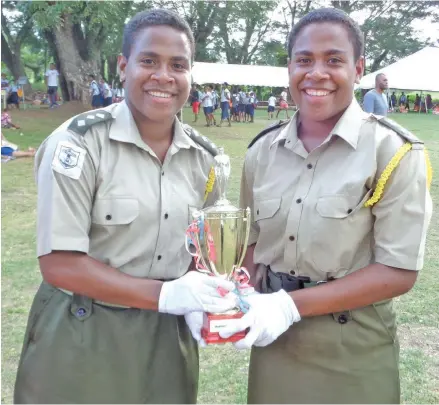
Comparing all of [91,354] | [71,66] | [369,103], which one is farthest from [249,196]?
[71,66]

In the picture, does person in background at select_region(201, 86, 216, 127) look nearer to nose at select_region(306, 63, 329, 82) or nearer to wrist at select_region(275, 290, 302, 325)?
nose at select_region(306, 63, 329, 82)

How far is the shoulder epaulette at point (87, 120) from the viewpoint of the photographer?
1908mm


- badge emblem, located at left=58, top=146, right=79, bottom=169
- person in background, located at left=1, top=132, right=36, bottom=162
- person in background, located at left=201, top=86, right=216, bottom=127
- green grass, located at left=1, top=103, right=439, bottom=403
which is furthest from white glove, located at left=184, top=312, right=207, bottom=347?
person in background, located at left=201, top=86, right=216, bottom=127

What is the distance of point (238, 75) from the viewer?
75.8 ft

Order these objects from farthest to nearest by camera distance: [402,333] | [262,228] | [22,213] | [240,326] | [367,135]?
[22,213]
[402,333]
[262,228]
[367,135]
[240,326]

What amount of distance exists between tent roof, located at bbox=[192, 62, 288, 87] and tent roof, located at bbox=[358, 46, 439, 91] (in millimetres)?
4260

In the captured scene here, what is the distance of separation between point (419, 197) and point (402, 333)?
2457 millimetres

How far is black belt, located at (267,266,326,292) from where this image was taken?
6.40 ft

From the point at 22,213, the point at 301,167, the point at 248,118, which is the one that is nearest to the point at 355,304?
the point at 301,167

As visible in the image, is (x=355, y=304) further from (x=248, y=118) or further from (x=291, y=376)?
(x=248, y=118)

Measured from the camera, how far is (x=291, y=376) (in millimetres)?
1989

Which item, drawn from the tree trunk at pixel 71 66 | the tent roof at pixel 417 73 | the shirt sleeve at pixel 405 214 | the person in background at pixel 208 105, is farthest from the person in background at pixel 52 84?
the shirt sleeve at pixel 405 214

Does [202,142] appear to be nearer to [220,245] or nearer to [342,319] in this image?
[220,245]

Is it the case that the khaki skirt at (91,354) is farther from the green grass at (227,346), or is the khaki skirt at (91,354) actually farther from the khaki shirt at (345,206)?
the green grass at (227,346)
